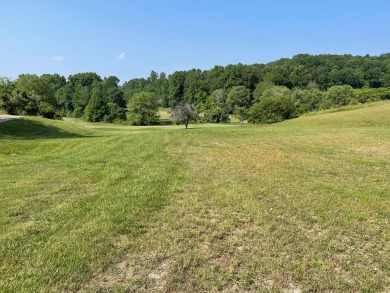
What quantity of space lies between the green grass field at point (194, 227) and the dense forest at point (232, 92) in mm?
36147

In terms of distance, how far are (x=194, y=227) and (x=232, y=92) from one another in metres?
98.9

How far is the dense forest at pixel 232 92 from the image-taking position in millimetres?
66250

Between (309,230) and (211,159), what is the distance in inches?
271

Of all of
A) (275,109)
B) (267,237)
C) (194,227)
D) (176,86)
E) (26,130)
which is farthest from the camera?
(176,86)

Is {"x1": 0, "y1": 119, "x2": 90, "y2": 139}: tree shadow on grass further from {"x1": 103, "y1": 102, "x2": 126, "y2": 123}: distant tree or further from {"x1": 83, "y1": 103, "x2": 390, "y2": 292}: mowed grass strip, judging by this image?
{"x1": 103, "y1": 102, "x2": 126, "y2": 123}: distant tree

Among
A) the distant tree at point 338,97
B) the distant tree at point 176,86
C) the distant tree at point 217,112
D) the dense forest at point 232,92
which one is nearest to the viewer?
the dense forest at point 232,92

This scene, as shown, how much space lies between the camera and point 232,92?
102m

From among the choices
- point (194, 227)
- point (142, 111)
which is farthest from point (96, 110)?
point (194, 227)

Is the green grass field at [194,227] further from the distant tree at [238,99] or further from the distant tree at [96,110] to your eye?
the distant tree at [96,110]

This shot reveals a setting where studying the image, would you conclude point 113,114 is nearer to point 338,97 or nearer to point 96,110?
point 96,110

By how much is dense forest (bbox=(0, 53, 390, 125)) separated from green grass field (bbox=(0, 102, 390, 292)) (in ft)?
119

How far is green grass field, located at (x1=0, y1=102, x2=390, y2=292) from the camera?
3.97 metres

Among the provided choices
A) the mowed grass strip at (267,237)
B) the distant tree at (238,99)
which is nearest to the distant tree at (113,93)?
the distant tree at (238,99)

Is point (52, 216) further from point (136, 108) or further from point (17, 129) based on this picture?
point (136, 108)
